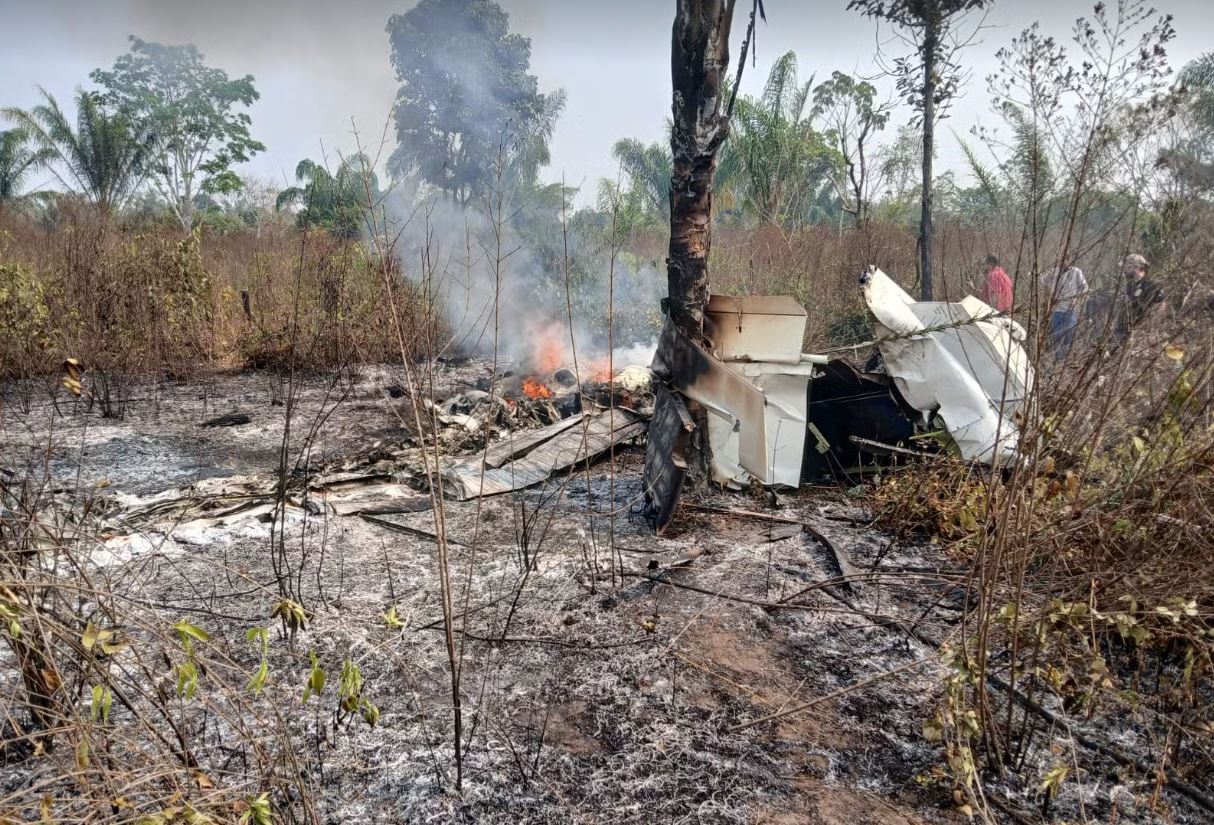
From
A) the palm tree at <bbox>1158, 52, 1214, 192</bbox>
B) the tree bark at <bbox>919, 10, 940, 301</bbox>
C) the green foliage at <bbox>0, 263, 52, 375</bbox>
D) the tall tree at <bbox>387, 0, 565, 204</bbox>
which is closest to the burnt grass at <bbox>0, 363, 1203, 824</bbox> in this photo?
the palm tree at <bbox>1158, 52, 1214, 192</bbox>

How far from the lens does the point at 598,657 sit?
2990mm

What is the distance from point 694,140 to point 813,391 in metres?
Result: 2.16

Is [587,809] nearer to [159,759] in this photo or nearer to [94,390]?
[159,759]

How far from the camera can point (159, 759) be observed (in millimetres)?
1807

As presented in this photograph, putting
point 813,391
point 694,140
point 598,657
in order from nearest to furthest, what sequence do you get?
point 598,657, point 694,140, point 813,391

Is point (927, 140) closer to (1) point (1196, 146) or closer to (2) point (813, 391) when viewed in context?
(1) point (1196, 146)

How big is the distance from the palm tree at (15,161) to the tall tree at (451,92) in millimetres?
15600

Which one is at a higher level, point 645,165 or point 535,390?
point 645,165

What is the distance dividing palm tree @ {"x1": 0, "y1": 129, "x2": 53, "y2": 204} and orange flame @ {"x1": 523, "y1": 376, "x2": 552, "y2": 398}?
900 inches

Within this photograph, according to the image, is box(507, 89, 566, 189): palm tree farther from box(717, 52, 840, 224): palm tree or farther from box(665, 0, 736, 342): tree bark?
box(665, 0, 736, 342): tree bark

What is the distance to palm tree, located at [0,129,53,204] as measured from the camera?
22453 millimetres

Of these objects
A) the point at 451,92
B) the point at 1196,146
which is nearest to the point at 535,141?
the point at 451,92

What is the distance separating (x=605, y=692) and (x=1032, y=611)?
1.68 m

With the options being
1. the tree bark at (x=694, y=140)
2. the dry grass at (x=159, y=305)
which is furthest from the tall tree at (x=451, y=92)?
the tree bark at (x=694, y=140)
